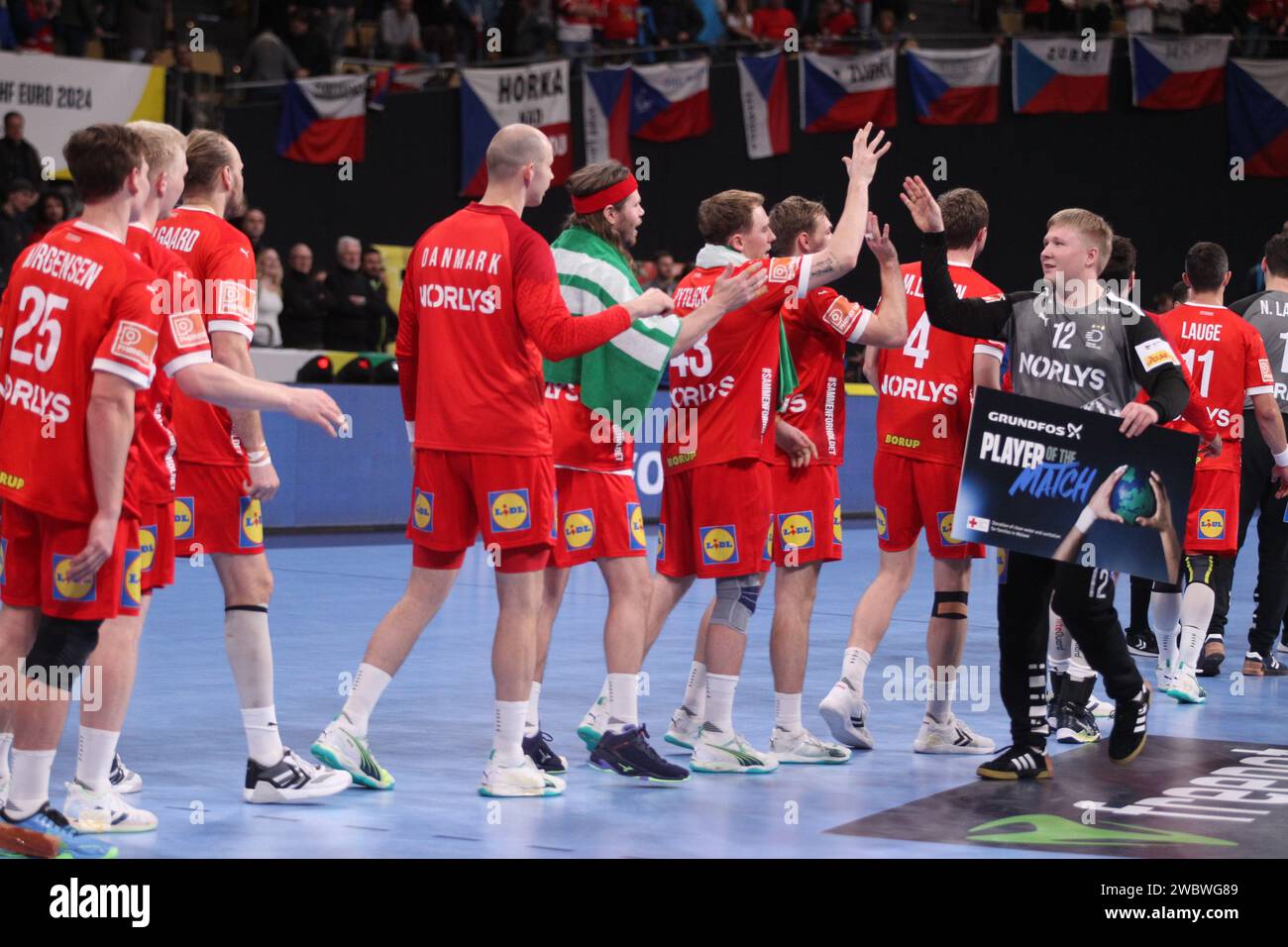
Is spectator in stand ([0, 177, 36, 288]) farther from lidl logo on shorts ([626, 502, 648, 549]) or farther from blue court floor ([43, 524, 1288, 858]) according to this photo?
lidl logo on shorts ([626, 502, 648, 549])

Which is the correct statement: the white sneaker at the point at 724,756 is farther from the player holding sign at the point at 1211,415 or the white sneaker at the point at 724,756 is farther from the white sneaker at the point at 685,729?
the player holding sign at the point at 1211,415

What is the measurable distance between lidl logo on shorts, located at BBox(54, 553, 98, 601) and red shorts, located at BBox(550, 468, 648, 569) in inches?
77.9

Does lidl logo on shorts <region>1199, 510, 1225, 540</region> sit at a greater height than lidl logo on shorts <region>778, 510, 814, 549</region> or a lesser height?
lesser

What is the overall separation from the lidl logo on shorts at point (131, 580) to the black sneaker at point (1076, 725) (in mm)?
3884

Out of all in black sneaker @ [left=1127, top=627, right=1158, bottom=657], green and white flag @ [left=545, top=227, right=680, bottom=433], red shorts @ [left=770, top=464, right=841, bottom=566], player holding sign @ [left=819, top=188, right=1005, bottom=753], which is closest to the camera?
green and white flag @ [left=545, top=227, right=680, bottom=433]

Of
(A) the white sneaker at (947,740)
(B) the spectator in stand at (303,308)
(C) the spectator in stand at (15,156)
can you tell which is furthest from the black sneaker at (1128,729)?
(C) the spectator in stand at (15,156)

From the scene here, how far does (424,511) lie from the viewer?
18.7ft

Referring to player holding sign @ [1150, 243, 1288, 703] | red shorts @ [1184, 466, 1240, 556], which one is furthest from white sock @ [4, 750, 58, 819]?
red shorts @ [1184, 466, 1240, 556]

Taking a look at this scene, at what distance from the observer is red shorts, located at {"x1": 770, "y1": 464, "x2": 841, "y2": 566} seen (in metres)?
6.55

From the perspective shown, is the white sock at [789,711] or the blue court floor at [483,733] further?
the white sock at [789,711]

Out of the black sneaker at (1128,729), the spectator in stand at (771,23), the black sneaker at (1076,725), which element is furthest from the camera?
the spectator in stand at (771,23)

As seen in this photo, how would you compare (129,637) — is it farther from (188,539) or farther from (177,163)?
(177,163)

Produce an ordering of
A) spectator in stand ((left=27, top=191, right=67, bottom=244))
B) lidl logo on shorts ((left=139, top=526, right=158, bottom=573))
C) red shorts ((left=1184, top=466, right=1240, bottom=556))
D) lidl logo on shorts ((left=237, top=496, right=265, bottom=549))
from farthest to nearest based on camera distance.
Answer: spectator in stand ((left=27, top=191, right=67, bottom=244)), red shorts ((left=1184, top=466, right=1240, bottom=556)), lidl logo on shorts ((left=237, top=496, right=265, bottom=549)), lidl logo on shorts ((left=139, top=526, right=158, bottom=573))

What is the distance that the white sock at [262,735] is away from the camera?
5.55 m
